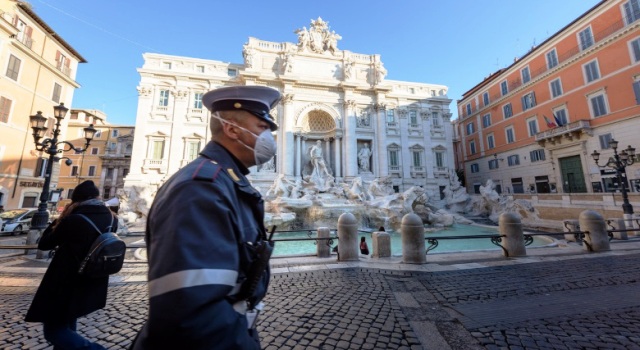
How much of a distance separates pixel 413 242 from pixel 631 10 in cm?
2562

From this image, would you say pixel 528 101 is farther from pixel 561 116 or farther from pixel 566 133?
pixel 566 133

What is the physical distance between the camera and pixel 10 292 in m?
4.34

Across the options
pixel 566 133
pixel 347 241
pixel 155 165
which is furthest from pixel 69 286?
pixel 566 133

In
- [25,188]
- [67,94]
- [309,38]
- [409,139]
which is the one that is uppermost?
[309,38]

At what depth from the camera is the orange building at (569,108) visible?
56.9 ft

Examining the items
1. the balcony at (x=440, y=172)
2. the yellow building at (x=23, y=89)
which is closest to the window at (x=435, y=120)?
the balcony at (x=440, y=172)

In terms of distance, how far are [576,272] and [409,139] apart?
76.6 ft

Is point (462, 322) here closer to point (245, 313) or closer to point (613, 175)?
point (245, 313)

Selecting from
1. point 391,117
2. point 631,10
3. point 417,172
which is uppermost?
point 631,10

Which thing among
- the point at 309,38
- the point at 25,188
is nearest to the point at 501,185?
the point at 309,38

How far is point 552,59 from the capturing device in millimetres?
22500

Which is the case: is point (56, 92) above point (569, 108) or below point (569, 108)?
above

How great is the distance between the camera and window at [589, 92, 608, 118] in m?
18.6

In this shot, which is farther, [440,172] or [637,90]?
[440,172]
